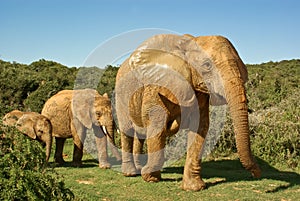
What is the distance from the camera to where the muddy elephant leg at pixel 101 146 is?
387 inches

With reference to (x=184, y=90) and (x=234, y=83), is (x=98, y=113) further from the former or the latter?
(x=234, y=83)

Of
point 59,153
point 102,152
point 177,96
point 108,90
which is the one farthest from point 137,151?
point 108,90

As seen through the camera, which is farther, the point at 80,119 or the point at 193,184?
the point at 80,119

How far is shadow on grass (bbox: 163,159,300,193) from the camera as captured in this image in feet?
26.5

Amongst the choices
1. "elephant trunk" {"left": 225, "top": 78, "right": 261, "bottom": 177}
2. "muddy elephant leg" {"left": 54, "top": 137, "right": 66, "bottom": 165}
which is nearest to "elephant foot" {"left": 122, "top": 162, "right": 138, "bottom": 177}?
"muddy elephant leg" {"left": 54, "top": 137, "right": 66, "bottom": 165}

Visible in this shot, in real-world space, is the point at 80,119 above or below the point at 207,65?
below

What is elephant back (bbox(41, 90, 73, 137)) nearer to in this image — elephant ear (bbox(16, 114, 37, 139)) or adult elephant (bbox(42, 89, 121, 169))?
adult elephant (bbox(42, 89, 121, 169))

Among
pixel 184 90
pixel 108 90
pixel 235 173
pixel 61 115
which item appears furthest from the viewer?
pixel 108 90

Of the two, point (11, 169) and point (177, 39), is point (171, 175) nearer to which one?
point (177, 39)

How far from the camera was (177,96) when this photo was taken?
22.5 ft

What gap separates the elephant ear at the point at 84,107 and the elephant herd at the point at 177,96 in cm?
111

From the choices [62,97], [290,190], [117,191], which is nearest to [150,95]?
[117,191]

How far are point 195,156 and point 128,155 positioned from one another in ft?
6.29

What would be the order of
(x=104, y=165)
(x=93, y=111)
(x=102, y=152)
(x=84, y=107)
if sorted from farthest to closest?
1. (x=84, y=107)
2. (x=93, y=111)
3. (x=102, y=152)
4. (x=104, y=165)
